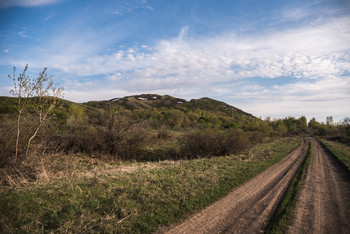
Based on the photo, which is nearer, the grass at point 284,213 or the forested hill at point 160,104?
the grass at point 284,213

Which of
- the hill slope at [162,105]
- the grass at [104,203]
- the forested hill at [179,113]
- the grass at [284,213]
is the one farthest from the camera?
the hill slope at [162,105]

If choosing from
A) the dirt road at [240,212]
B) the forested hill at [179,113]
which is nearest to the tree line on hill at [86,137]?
the forested hill at [179,113]

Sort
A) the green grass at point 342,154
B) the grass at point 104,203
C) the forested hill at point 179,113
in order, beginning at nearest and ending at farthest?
the grass at point 104,203 < the green grass at point 342,154 < the forested hill at point 179,113

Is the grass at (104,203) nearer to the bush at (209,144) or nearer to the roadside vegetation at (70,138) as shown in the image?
the roadside vegetation at (70,138)

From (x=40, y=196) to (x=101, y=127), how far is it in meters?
8.22

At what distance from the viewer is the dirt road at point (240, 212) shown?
4.11 m

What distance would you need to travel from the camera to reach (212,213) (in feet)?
15.8

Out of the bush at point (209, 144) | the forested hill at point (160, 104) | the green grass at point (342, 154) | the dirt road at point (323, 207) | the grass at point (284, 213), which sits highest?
the forested hill at point (160, 104)

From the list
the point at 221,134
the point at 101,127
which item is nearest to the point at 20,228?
the point at 101,127

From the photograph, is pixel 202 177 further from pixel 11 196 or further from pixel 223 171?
pixel 11 196

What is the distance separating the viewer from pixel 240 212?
4891 mm

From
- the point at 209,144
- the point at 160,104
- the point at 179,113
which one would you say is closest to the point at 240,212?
the point at 209,144

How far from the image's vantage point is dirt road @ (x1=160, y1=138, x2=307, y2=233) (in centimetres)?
411

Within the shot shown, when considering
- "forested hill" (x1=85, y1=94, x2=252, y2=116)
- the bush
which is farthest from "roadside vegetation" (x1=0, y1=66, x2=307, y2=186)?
"forested hill" (x1=85, y1=94, x2=252, y2=116)
